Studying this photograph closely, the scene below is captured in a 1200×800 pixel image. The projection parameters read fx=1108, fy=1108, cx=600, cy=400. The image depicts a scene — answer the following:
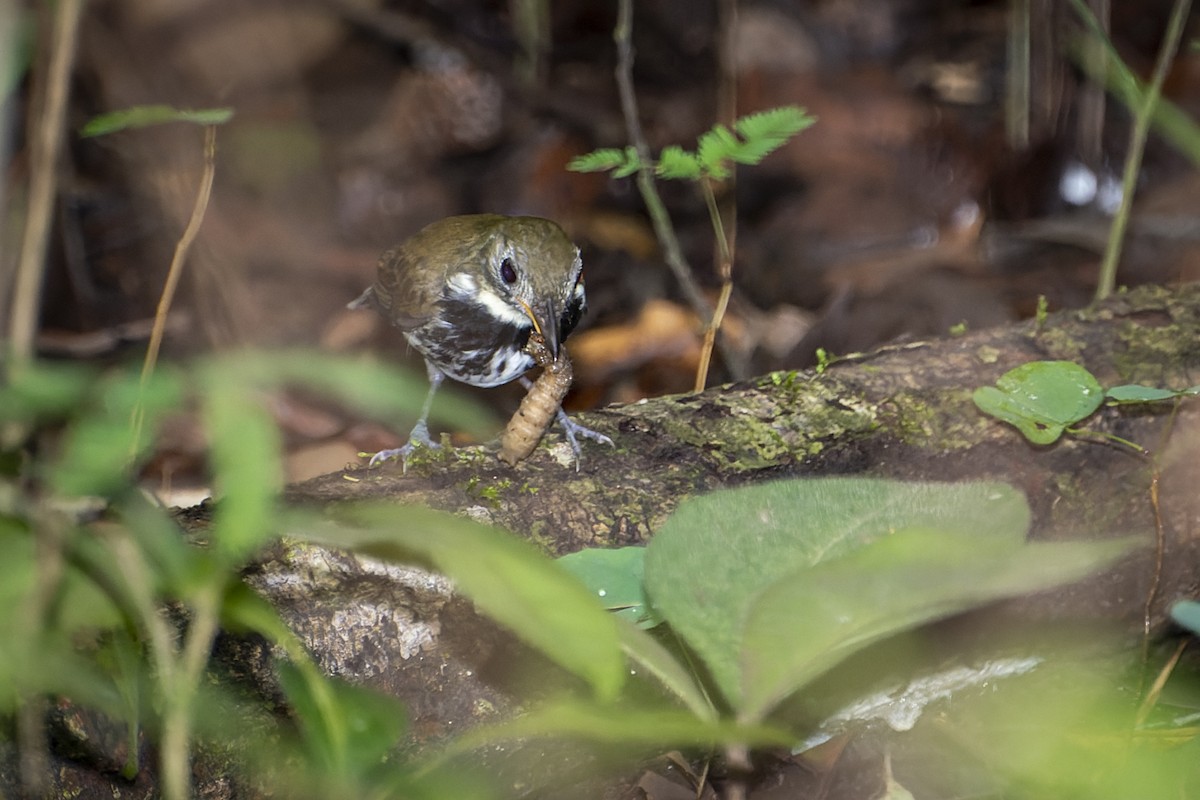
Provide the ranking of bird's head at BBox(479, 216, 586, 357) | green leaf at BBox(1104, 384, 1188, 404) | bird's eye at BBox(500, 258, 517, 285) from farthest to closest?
bird's eye at BBox(500, 258, 517, 285), bird's head at BBox(479, 216, 586, 357), green leaf at BBox(1104, 384, 1188, 404)

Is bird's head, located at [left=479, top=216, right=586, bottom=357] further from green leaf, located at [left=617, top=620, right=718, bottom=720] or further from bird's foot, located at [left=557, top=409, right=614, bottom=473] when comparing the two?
green leaf, located at [left=617, top=620, right=718, bottom=720]

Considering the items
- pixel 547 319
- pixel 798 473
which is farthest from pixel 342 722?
pixel 547 319

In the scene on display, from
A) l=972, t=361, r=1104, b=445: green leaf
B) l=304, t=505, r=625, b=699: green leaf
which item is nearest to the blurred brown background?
l=972, t=361, r=1104, b=445: green leaf

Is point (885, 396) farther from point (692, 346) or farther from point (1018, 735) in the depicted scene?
point (692, 346)

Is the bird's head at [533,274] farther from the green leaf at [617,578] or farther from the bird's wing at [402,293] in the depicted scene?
the green leaf at [617,578]

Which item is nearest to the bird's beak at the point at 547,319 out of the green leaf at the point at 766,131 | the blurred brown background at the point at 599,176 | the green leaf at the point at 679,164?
the green leaf at the point at 679,164
